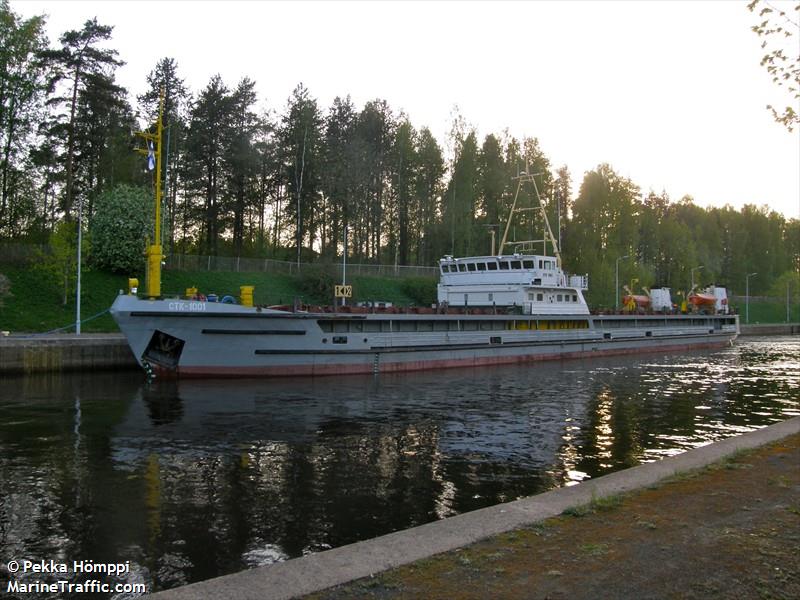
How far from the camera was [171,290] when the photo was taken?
41.6 m

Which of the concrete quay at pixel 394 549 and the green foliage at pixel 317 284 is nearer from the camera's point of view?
the concrete quay at pixel 394 549

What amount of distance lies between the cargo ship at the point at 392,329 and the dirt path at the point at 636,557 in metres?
19.2

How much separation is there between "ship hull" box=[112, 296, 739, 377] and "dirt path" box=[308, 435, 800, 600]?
19.1 m

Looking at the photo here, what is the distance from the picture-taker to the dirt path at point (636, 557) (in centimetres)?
482

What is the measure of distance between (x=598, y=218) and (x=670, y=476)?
67.7m

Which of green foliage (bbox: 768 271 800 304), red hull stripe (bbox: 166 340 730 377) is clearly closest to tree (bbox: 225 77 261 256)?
red hull stripe (bbox: 166 340 730 377)

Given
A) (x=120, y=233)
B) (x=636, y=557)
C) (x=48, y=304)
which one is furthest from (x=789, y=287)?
(x=636, y=557)

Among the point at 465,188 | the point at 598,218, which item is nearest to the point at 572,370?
the point at 465,188

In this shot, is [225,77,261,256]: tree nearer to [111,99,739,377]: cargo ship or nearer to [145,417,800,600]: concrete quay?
[111,99,739,377]: cargo ship

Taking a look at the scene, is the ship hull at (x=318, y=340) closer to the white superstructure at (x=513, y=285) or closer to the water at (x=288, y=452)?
the water at (x=288, y=452)

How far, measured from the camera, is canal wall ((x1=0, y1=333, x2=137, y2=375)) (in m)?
24.9

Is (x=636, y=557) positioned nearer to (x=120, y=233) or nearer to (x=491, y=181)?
(x=120, y=233)

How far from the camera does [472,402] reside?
20.1 metres

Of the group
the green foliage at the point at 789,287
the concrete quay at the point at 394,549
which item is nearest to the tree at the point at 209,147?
the concrete quay at the point at 394,549
